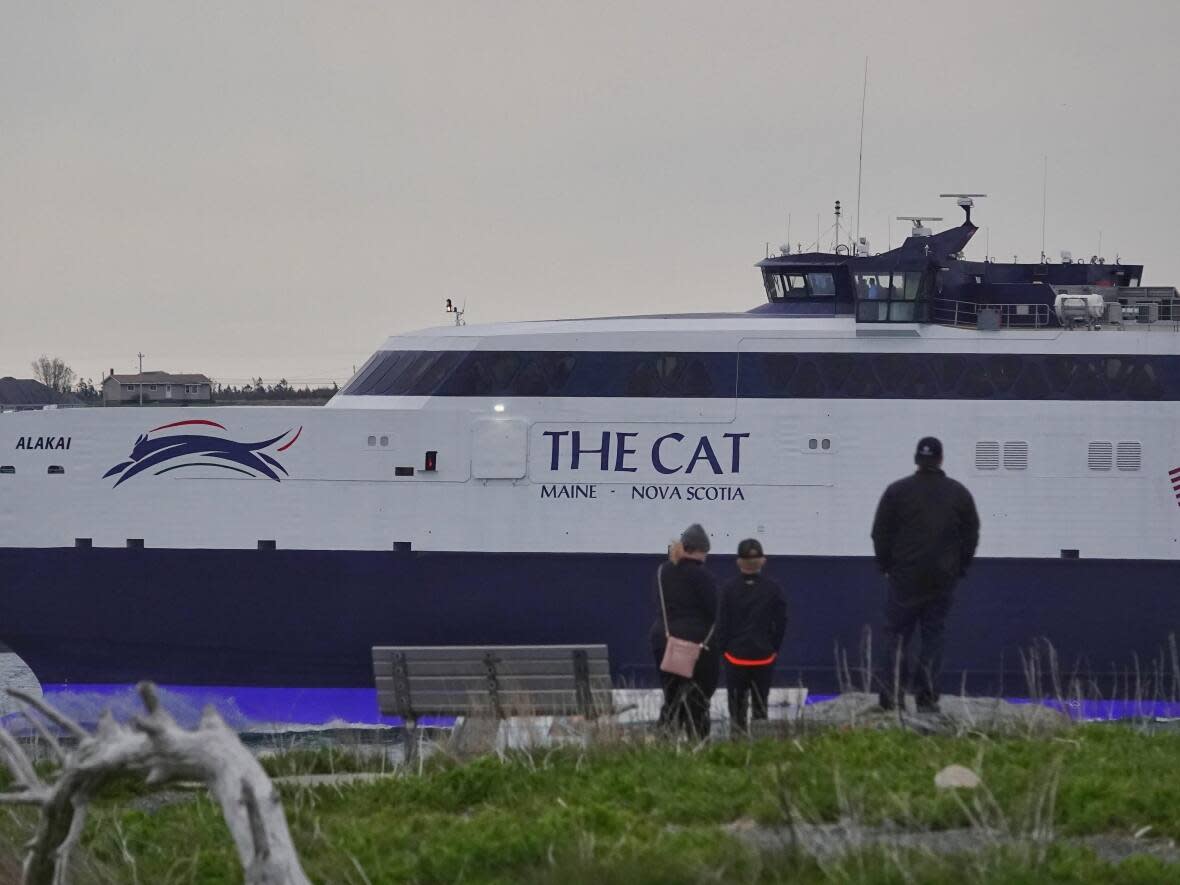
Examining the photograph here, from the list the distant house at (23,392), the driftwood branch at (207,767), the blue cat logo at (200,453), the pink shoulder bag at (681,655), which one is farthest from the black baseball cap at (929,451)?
the distant house at (23,392)

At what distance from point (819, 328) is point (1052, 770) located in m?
11.4

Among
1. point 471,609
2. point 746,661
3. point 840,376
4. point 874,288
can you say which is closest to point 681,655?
point 746,661

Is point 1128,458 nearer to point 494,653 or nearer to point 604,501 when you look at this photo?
point 604,501

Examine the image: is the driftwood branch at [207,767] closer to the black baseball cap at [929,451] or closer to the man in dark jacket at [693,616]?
the man in dark jacket at [693,616]

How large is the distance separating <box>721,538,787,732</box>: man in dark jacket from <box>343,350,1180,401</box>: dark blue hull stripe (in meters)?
8.30

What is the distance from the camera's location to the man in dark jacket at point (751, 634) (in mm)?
9406

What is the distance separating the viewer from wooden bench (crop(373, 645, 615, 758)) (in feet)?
38.0

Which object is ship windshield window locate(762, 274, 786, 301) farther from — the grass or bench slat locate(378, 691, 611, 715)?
the grass

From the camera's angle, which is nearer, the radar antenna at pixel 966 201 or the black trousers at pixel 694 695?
the black trousers at pixel 694 695

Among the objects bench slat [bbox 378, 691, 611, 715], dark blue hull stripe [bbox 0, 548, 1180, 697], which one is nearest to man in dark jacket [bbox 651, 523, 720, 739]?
bench slat [bbox 378, 691, 611, 715]

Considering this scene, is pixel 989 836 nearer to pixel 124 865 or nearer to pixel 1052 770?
pixel 1052 770

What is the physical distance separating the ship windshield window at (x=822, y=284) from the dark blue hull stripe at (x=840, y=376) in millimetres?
1688

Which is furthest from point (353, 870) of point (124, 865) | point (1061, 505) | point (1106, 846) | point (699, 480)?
point (1061, 505)

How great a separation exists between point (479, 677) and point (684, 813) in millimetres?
5086
